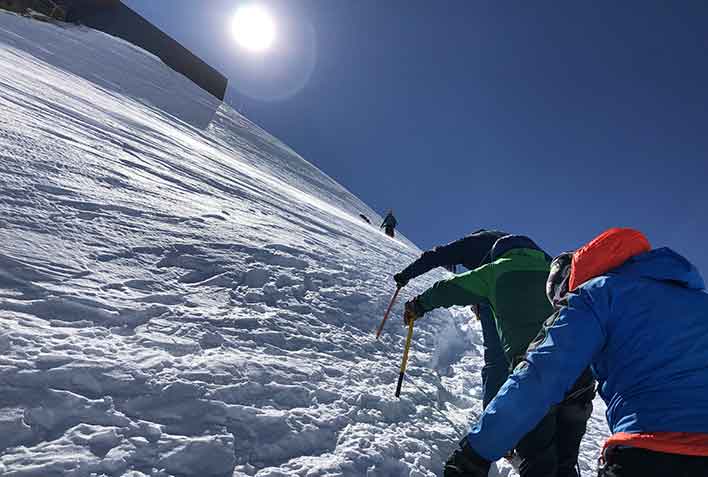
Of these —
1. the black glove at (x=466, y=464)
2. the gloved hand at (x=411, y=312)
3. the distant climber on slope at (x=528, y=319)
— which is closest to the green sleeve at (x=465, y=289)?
the distant climber on slope at (x=528, y=319)

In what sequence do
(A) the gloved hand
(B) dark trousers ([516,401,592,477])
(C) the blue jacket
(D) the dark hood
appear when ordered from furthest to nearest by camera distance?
(A) the gloved hand → (B) dark trousers ([516,401,592,477]) → (D) the dark hood → (C) the blue jacket

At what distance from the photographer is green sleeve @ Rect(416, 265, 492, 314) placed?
299 cm

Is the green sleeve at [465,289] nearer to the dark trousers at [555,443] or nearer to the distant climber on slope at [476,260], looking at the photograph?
the distant climber on slope at [476,260]

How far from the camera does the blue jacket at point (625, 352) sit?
1.40 metres

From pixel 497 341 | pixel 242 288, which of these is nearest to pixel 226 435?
pixel 242 288

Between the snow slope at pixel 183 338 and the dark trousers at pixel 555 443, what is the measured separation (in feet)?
1.76

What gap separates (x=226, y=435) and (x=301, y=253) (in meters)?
3.50

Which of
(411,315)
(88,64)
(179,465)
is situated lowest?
(179,465)

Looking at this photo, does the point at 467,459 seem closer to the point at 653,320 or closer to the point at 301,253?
the point at 653,320

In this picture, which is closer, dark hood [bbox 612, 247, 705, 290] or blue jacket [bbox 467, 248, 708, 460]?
blue jacket [bbox 467, 248, 708, 460]

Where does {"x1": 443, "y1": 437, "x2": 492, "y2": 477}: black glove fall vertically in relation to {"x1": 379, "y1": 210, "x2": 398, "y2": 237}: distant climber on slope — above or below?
below

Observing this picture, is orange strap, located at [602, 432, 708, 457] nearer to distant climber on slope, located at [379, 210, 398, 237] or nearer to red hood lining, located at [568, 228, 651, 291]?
red hood lining, located at [568, 228, 651, 291]

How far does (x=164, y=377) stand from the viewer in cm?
237

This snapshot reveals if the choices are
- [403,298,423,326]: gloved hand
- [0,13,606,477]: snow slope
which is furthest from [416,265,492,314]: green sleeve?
[0,13,606,477]: snow slope
